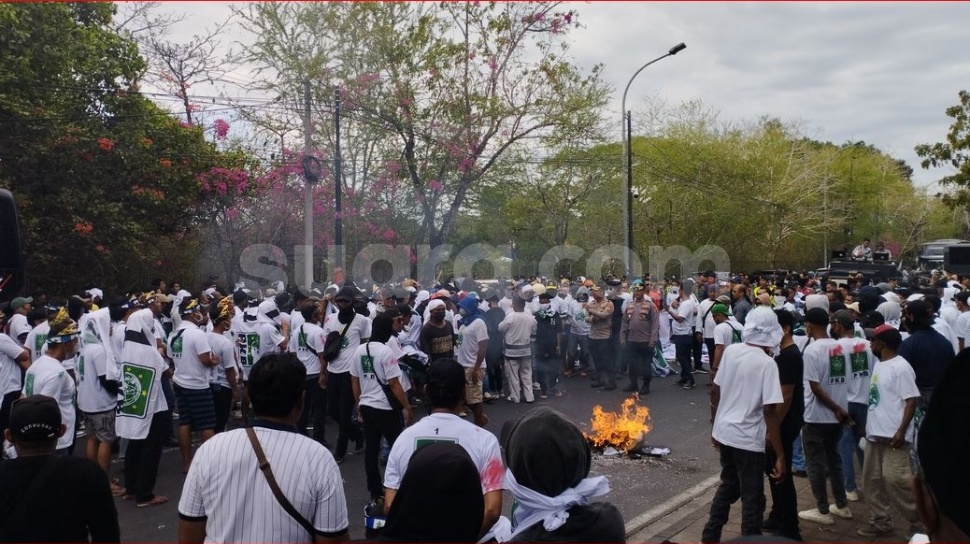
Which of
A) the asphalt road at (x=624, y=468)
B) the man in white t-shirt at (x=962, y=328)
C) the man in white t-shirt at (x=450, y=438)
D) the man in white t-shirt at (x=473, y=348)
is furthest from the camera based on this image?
the man in white t-shirt at (x=473, y=348)

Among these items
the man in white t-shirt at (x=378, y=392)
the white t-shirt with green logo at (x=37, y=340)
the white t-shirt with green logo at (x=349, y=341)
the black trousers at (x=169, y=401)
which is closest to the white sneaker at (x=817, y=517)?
the man in white t-shirt at (x=378, y=392)

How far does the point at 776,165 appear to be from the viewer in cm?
3531

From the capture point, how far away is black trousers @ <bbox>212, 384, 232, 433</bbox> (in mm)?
8375

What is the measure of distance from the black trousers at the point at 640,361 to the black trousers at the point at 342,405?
554cm

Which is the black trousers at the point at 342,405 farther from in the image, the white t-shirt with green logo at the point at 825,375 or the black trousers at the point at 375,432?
the white t-shirt with green logo at the point at 825,375

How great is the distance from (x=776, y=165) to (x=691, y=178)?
5287mm

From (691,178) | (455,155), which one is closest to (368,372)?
(455,155)

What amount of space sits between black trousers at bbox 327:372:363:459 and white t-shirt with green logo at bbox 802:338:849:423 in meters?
4.66

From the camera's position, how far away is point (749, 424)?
5172 mm

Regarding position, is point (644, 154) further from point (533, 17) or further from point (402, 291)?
point (402, 291)

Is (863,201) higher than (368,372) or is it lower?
higher

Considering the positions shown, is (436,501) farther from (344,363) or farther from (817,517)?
(344,363)

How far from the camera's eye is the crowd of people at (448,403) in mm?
2805

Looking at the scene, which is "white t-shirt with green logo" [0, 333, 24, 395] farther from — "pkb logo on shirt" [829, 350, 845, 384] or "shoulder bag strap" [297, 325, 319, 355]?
"pkb logo on shirt" [829, 350, 845, 384]
